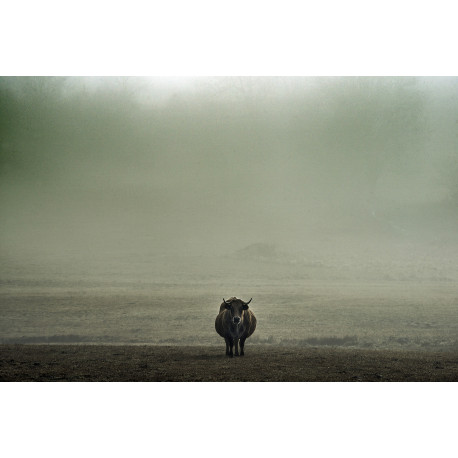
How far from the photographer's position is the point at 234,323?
8.59 meters

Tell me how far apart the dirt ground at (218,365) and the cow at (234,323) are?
0.91ft

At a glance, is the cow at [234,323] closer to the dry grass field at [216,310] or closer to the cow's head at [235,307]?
the cow's head at [235,307]

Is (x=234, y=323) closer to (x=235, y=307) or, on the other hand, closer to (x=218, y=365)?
(x=235, y=307)

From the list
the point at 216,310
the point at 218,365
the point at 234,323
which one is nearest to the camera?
the point at 218,365

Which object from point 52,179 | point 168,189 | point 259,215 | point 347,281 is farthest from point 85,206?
point 347,281

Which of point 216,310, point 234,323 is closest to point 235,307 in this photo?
point 234,323

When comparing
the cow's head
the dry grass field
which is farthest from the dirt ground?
the cow's head

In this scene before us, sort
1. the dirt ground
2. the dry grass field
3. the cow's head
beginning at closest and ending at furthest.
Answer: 1. the dirt ground
2. the cow's head
3. the dry grass field

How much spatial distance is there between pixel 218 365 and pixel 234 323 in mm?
781

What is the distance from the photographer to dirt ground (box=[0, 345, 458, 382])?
7617 mm

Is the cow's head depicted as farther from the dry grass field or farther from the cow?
the dry grass field

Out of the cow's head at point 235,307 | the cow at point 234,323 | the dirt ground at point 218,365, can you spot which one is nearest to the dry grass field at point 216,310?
the dirt ground at point 218,365

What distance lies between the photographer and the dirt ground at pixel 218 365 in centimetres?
762

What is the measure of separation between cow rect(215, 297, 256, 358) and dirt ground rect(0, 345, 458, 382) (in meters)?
0.28
